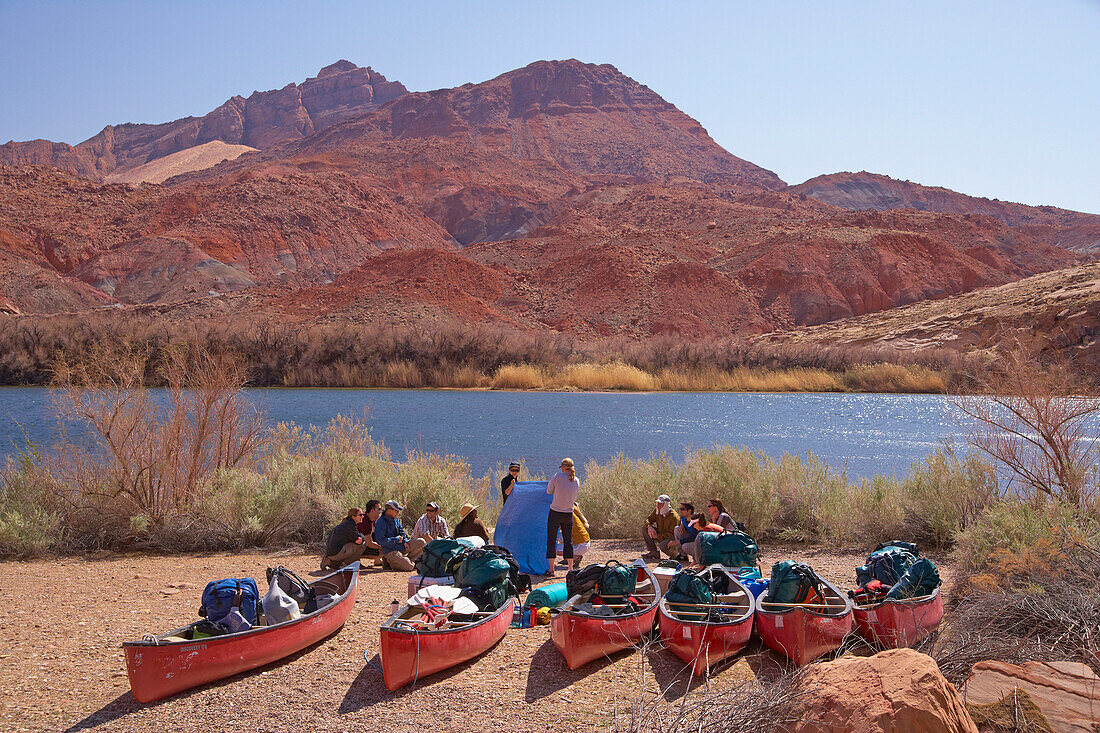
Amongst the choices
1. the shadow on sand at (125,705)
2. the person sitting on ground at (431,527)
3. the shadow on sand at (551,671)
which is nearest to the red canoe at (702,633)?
the shadow on sand at (551,671)

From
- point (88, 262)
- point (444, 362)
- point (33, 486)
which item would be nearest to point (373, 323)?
point (444, 362)

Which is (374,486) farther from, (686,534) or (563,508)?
(686,534)

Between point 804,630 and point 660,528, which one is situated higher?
point 804,630

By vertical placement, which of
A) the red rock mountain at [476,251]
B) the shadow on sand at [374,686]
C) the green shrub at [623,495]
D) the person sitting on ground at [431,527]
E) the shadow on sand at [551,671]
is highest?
the red rock mountain at [476,251]

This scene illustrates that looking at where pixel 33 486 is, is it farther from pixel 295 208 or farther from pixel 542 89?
pixel 542 89

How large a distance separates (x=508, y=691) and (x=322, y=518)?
24.1 feet

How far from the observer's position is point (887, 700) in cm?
520

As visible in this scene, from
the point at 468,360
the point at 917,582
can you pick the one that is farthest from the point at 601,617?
the point at 468,360

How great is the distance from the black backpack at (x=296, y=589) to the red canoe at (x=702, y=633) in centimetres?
360

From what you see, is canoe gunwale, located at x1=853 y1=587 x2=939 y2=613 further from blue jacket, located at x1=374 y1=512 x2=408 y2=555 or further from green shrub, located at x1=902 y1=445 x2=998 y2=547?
blue jacket, located at x1=374 y1=512 x2=408 y2=555

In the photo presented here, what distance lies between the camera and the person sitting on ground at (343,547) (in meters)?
10.7

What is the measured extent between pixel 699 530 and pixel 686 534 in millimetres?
224

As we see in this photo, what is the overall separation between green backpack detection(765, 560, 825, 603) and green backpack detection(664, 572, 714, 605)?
25.3 inches

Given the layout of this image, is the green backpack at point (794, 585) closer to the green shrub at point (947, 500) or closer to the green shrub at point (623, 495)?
the green shrub at point (947, 500)
